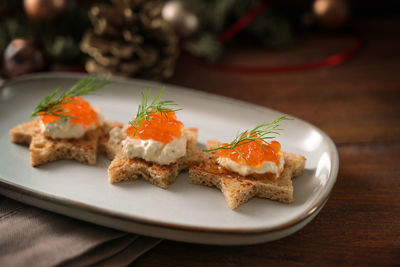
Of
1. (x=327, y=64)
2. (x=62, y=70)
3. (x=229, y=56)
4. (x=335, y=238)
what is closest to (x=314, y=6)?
(x=327, y=64)

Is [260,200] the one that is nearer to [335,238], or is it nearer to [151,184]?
[335,238]

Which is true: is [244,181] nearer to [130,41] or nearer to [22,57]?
[130,41]

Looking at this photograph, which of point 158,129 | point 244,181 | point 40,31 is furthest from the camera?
point 40,31

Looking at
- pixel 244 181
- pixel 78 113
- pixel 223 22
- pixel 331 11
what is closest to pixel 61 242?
pixel 78 113

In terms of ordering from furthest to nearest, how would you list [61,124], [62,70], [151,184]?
[62,70] < [61,124] < [151,184]

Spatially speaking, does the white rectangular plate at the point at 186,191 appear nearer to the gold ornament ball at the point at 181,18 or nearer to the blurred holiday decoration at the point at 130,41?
the blurred holiday decoration at the point at 130,41

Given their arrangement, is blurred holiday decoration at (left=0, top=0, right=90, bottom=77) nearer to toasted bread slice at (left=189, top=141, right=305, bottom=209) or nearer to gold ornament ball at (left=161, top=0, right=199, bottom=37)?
gold ornament ball at (left=161, top=0, right=199, bottom=37)
